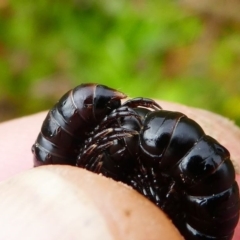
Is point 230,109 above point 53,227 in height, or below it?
below

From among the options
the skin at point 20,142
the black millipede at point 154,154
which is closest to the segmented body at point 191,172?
the black millipede at point 154,154

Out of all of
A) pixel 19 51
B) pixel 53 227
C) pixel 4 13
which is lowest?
pixel 19 51

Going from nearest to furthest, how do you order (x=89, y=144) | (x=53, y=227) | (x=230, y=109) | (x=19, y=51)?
(x=53, y=227), (x=89, y=144), (x=230, y=109), (x=19, y=51)

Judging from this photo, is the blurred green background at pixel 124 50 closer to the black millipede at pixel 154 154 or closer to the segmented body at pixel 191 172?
the black millipede at pixel 154 154

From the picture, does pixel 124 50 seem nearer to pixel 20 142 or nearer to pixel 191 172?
pixel 20 142

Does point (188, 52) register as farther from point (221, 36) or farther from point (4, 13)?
point (4, 13)

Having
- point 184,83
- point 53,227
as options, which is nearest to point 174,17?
point 184,83
